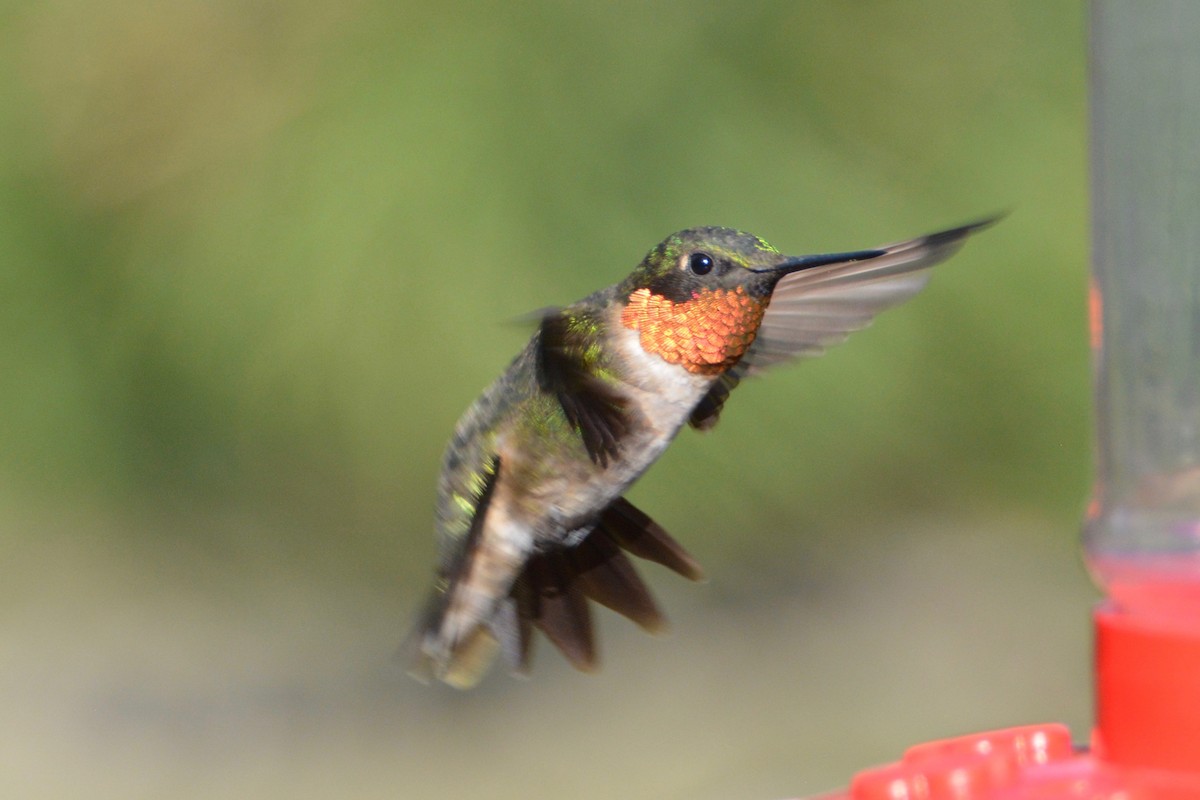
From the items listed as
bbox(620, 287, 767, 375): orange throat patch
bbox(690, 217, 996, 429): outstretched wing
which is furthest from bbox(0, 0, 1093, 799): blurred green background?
bbox(620, 287, 767, 375): orange throat patch

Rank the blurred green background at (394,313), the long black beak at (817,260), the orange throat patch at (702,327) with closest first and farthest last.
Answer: the long black beak at (817,260), the orange throat patch at (702,327), the blurred green background at (394,313)

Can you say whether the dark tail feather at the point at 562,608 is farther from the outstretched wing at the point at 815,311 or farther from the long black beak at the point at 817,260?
the long black beak at the point at 817,260

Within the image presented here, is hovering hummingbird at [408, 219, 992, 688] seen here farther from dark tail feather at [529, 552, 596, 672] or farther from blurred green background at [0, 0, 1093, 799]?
blurred green background at [0, 0, 1093, 799]

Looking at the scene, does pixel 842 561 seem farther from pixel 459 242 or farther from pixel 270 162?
pixel 270 162

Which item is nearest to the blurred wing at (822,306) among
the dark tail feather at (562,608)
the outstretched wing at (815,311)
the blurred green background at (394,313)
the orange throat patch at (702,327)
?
the outstretched wing at (815,311)

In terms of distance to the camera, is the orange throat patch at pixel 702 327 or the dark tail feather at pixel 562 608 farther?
the dark tail feather at pixel 562 608

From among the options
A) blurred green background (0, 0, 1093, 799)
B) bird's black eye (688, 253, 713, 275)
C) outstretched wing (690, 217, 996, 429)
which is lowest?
bird's black eye (688, 253, 713, 275)

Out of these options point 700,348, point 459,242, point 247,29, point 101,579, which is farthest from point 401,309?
point 700,348
